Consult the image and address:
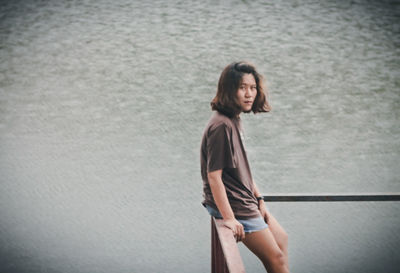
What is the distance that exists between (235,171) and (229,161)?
55mm

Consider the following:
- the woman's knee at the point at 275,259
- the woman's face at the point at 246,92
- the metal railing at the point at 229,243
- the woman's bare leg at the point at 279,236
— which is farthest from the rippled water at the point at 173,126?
the woman's face at the point at 246,92

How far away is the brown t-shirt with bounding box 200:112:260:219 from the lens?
93cm

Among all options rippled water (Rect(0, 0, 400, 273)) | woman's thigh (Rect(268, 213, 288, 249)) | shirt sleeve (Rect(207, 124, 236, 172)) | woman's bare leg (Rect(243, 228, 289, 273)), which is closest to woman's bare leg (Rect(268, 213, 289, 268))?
woman's thigh (Rect(268, 213, 288, 249))

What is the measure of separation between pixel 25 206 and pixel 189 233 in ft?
4.26

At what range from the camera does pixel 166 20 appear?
421 cm

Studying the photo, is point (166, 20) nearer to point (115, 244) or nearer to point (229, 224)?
point (115, 244)

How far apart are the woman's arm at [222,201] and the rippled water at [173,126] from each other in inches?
54.5

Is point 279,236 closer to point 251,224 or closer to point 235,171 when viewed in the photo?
point 251,224

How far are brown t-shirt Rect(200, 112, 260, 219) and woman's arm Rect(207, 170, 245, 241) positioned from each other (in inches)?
0.8

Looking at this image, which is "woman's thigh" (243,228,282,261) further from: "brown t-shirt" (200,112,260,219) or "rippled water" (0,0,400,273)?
"rippled water" (0,0,400,273)

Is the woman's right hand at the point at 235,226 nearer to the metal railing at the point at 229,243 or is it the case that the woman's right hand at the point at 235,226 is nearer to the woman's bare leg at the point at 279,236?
the metal railing at the point at 229,243

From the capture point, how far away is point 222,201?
938 millimetres

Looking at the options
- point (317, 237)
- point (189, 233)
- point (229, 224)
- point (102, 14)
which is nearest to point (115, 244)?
point (189, 233)

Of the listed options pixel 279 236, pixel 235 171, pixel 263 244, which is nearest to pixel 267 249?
pixel 263 244
